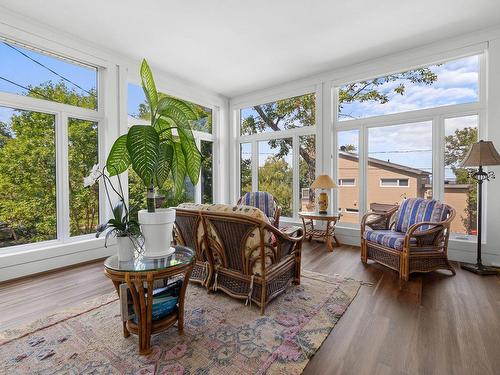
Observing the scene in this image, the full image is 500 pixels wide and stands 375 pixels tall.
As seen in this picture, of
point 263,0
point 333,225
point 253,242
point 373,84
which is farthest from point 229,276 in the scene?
point 373,84

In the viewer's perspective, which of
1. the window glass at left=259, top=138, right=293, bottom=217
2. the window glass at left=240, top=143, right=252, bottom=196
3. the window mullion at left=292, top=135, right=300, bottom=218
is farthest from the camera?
the window glass at left=240, top=143, right=252, bottom=196

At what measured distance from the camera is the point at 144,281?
66.7 inches

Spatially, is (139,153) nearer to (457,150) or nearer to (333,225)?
(333,225)

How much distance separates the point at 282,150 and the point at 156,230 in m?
4.12

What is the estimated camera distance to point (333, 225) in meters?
4.55

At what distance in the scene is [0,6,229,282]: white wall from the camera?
3.07 metres

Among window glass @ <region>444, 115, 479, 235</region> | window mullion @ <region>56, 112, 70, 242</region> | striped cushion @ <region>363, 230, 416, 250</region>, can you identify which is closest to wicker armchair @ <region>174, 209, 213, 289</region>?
window mullion @ <region>56, 112, 70, 242</region>

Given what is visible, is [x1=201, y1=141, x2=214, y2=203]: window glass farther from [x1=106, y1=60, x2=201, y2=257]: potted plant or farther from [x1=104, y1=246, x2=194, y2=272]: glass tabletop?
[x1=104, y1=246, x2=194, y2=272]: glass tabletop

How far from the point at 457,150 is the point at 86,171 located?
5.48 m

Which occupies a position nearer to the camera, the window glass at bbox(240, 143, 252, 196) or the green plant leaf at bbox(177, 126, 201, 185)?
the green plant leaf at bbox(177, 126, 201, 185)

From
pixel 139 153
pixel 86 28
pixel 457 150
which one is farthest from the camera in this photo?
pixel 457 150

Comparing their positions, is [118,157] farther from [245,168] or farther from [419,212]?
[245,168]

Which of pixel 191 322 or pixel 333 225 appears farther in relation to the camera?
pixel 333 225

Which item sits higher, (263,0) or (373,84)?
(263,0)
